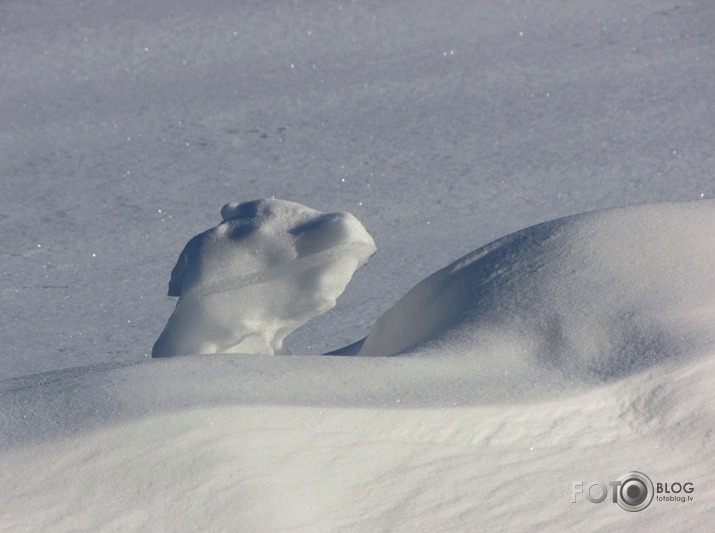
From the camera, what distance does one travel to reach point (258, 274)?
1905 millimetres

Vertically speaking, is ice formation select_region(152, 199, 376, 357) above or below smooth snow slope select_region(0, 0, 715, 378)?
above

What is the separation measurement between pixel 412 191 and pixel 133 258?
913mm

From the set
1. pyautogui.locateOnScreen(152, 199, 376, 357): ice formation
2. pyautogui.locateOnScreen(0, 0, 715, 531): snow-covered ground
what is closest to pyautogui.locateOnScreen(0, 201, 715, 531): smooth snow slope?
pyautogui.locateOnScreen(0, 0, 715, 531): snow-covered ground

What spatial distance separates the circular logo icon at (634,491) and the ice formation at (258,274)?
2.27ft

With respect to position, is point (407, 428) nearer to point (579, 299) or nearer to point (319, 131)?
point (579, 299)

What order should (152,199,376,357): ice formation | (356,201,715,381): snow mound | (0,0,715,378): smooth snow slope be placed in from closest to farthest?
1. (356,201,715,381): snow mound
2. (152,199,376,357): ice formation
3. (0,0,715,378): smooth snow slope

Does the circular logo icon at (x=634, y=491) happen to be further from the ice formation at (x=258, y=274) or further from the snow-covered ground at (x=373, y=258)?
the ice formation at (x=258, y=274)

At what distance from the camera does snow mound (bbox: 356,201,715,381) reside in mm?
1548

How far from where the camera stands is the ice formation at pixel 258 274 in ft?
6.15

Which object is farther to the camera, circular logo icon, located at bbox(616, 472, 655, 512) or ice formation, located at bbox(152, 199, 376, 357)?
ice formation, located at bbox(152, 199, 376, 357)

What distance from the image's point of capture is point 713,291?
161 cm

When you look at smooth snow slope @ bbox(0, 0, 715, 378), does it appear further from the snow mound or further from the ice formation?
the snow mound

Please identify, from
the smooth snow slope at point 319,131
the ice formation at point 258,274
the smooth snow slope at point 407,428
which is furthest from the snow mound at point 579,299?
the smooth snow slope at point 319,131

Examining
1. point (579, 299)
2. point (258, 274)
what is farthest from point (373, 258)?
point (579, 299)
